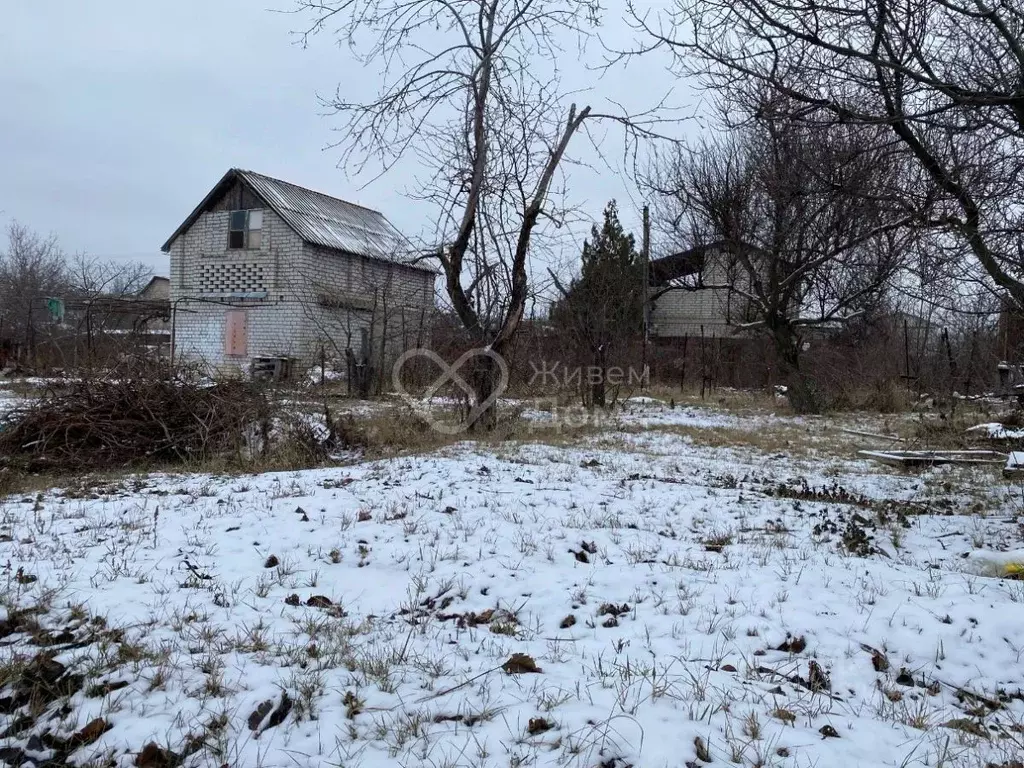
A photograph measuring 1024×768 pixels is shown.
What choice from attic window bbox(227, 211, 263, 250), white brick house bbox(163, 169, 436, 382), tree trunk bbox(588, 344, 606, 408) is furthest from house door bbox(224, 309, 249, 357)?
tree trunk bbox(588, 344, 606, 408)

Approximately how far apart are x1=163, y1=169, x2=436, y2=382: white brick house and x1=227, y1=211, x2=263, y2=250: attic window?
32 millimetres

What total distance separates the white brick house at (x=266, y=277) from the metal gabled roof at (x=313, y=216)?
5cm

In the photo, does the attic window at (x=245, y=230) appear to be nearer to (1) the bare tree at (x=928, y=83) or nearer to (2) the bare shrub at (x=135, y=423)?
(2) the bare shrub at (x=135, y=423)

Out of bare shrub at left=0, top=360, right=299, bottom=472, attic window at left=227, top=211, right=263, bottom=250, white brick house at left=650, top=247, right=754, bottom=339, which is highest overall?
attic window at left=227, top=211, right=263, bottom=250

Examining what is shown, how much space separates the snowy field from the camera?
7.58 ft

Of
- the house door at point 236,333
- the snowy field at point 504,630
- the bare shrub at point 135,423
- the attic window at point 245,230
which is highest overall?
the attic window at point 245,230

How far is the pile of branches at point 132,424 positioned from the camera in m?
7.53

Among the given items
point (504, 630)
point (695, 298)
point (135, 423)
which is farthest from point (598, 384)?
point (695, 298)

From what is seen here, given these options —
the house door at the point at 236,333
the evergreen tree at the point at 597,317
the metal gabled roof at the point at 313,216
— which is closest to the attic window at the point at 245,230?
the metal gabled roof at the point at 313,216

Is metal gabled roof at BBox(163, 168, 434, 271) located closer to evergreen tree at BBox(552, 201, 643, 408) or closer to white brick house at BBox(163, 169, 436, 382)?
white brick house at BBox(163, 169, 436, 382)

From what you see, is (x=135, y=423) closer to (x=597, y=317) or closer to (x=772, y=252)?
(x=597, y=317)

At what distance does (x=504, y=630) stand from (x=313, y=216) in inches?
865

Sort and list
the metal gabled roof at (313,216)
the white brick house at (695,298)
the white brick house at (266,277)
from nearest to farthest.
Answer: the white brick house at (695,298)
the white brick house at (266,277)
the metal gabled roof at (313,216)

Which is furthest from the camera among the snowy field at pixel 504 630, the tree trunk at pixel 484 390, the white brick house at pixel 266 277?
the white brick house at pixel 266 277
